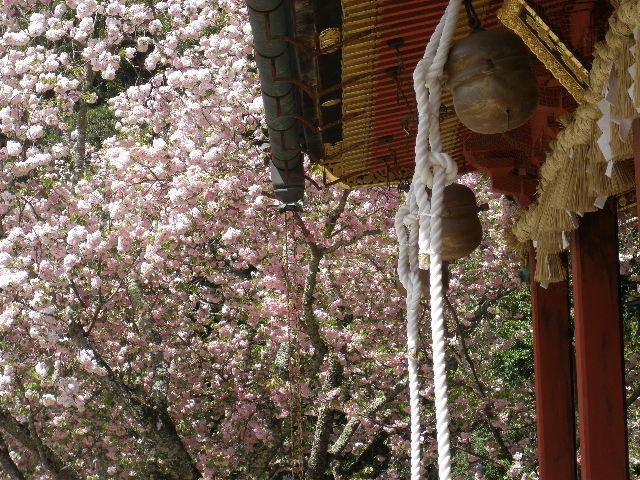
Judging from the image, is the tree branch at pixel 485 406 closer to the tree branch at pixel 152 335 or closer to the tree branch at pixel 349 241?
the tree branch at pixel 349 241

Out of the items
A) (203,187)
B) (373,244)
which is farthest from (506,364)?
(203,187)

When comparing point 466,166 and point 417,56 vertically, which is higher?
point 466,166

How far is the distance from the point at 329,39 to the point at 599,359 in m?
1.65

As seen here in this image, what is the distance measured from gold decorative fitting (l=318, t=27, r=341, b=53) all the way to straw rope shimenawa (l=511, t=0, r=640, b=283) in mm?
812

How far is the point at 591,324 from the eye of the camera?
11.7ft

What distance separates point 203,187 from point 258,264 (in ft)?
3.46

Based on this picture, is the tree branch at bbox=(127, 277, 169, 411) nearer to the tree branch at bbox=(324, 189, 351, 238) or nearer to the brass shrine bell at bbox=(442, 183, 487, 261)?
the tree branch at bbox=(324, 189, 351, 238)

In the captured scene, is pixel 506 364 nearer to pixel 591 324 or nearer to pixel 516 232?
pixel 516 232

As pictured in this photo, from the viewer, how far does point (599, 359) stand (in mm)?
3553

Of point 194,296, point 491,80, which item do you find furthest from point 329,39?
point 194,296

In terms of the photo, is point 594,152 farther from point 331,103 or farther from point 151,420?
point 151,420

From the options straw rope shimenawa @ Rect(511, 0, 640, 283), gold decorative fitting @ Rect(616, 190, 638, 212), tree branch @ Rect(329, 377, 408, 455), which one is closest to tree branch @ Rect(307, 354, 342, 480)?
tree branch @ Rect(329, 377, 408, 455)

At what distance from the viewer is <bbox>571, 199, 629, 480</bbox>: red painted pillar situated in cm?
350

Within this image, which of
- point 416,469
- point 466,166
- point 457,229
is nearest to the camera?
point 416,469
